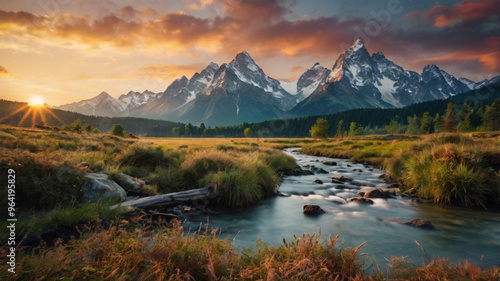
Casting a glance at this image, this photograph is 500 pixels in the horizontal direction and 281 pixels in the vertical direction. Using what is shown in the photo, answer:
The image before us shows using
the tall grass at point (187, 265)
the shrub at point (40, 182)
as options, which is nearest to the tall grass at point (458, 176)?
the tall grass at point (187, 265)

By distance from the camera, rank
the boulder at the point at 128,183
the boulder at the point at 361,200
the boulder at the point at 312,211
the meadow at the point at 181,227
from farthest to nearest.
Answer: the boulder at the point at 361,200
the boulder at the point at 312,211
the boulder at the point at 128,183
the meadow at the point at 181,227

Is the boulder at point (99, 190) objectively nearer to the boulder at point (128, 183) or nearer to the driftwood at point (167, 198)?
the driftwood at point (167, 198)

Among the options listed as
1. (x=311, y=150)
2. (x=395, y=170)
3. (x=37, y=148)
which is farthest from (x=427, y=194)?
(x=311, y=150)

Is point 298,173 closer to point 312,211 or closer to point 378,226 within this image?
point 312,211

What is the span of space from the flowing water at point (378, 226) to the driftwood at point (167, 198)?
3.84ft

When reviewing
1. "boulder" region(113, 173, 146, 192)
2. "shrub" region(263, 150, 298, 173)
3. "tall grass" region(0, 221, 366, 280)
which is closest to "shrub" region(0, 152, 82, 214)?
"boulder" region(113, 173, 146, 192)

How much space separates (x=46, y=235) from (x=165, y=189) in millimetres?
7205

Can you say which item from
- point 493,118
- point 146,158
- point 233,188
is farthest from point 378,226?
point 493,118

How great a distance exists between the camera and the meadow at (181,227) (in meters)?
4.17

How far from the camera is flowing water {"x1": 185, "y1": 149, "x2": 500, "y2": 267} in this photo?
27.6 feet

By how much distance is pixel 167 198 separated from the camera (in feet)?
38.5

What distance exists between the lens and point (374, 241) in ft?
30.8

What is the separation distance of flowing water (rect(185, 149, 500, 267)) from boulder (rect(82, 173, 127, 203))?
3.13 metres

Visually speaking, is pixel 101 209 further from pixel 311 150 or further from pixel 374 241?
pixel 311 150
